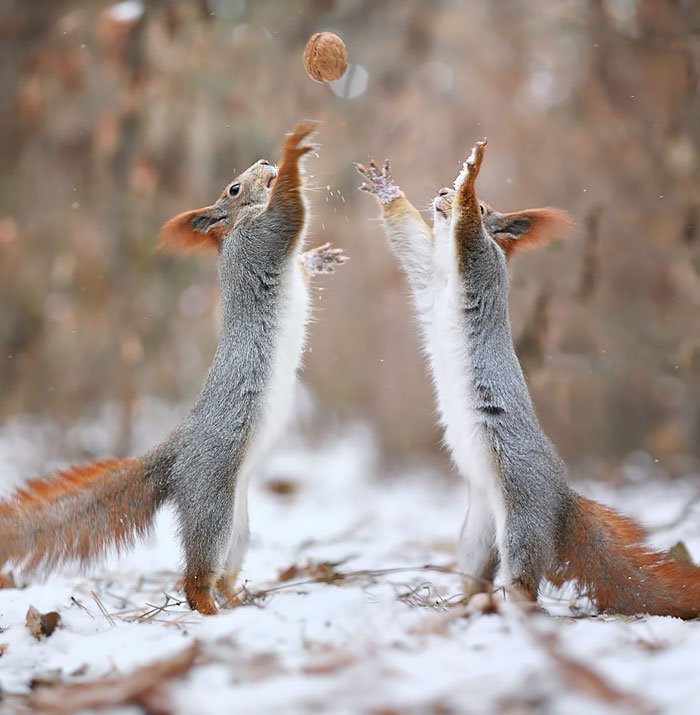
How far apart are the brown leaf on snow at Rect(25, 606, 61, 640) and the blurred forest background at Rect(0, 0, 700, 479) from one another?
4.34 meters

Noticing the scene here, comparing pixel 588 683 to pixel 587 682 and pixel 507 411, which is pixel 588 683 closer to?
pixel 587 682

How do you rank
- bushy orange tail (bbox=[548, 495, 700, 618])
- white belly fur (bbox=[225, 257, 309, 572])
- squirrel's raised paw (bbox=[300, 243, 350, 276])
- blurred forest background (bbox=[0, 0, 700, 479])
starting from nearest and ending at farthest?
bushy orange tail (bbox=[548, 495, 700, 618])
white belly fur (bbox=[225, 257, 309, 572])
squirrel's raised paw (bbox=[300, 243, 350, 276])
blurred forest background (bbox=[0, 0, 700, 479])

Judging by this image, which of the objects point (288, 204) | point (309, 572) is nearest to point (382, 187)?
point (288, 204)

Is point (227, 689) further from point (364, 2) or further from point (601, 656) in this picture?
point (364, 2)

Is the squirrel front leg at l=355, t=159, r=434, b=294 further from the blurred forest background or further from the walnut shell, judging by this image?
the blurred forest background

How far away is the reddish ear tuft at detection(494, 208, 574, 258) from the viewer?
14.4ft

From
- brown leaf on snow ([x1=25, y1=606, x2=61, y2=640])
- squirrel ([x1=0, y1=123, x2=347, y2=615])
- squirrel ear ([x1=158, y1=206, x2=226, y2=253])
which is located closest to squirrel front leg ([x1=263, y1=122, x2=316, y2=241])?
squirrel ([x1=0, y1=123, x2=347, y2=615])

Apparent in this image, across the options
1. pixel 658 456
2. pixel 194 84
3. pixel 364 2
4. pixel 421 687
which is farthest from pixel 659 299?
pixel 421 687

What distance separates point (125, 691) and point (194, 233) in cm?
272

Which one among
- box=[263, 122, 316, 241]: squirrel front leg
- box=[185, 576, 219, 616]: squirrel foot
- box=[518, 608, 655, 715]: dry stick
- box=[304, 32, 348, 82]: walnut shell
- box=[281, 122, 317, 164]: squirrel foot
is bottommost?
box=[185, 576, 219, 616]: squirrel foot

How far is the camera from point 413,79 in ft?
30.6

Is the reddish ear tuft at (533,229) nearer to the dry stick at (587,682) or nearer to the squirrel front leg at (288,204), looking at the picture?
the squirrel front leg at (288,204)

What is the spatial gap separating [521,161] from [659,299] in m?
2.22

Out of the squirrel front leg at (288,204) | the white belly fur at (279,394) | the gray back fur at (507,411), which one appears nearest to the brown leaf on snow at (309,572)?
the white belly fur at (279,394)
